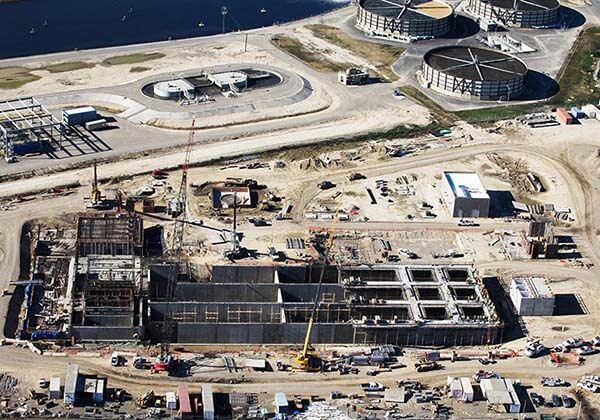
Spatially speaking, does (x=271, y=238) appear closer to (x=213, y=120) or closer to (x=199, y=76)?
(x=213, y=120)

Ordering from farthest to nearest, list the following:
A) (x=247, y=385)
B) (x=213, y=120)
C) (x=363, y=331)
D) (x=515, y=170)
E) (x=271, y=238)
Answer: (x=213, y=120)
(x=515, y=170)
(x=271, y=238)
(x=363, y=331)
(x=247, y=385)

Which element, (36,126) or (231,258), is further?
(36,126)

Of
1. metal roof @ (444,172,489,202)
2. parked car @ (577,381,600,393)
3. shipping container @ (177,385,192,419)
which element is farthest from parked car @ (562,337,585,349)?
shipping container @ (177,385,192,419)

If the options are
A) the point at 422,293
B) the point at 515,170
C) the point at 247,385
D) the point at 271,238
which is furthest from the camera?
the point at 515,170

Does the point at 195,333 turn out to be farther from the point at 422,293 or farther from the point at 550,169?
the point at 550,169

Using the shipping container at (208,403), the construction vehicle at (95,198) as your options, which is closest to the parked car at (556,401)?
the shipping container at (208,403)

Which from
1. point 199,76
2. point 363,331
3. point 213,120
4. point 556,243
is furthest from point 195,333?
point 199,76

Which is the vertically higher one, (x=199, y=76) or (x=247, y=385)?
(x=199, y=76)

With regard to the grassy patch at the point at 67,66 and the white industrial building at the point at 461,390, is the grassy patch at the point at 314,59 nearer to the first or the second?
the grassy patch at the point at 67,66
